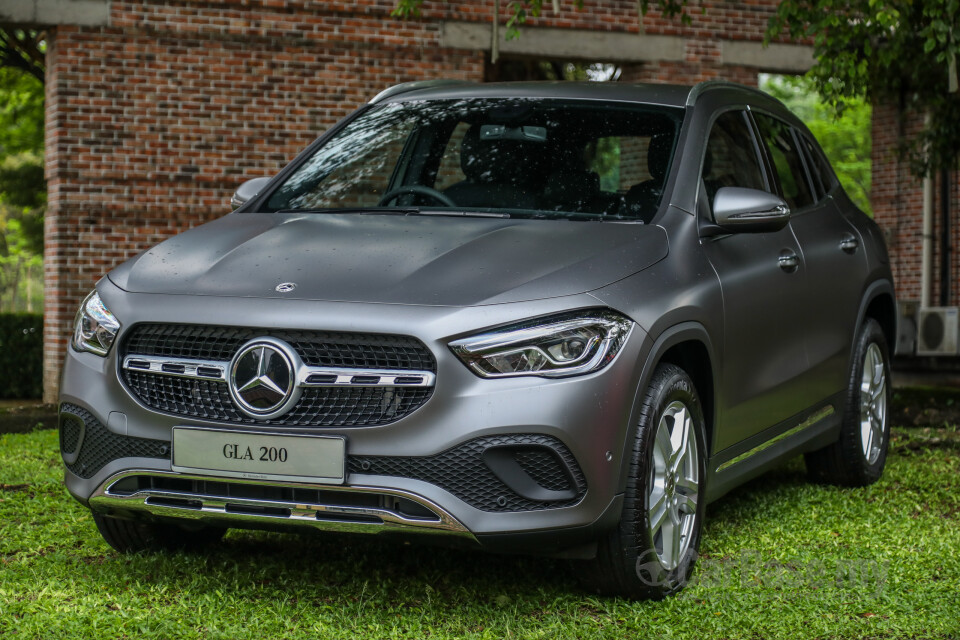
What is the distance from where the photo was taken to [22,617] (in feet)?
12.8

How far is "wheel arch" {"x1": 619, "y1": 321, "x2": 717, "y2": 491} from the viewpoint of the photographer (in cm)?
380

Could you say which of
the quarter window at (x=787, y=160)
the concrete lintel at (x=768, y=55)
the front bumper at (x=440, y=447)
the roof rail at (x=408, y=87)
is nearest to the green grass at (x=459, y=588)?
the front bumper at (x=440, y=447)

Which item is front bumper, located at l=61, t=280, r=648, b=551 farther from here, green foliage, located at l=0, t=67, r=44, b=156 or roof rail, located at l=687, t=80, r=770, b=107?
green foliage, located at l=0, t=67, r=44, b=156

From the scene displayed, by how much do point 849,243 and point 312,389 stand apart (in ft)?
11.1

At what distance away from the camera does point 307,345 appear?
3676 millimetres

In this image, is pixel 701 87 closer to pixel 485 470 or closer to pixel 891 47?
pixel 485 470

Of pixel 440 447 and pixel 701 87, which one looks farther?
pixel 701 87

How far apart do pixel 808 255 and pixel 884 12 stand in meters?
3.26

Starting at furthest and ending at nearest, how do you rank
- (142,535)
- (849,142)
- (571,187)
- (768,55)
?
(849,142)
(768,55)
(571,187)
(142,535)

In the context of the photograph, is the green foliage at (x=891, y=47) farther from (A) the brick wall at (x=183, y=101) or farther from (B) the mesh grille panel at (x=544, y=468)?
(B) the mesh grille panel at (x=544, y=468)

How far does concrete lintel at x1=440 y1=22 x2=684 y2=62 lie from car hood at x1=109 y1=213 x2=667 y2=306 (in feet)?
28.9


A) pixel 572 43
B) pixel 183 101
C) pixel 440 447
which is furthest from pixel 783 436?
pixel 572 43

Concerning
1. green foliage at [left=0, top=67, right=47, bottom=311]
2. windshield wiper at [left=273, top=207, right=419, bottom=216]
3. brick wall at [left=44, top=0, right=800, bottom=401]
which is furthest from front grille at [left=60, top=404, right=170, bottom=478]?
green foliage at [left=0, top=67, right=47, bottom=311]

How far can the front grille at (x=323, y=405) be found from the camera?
3.60 m
